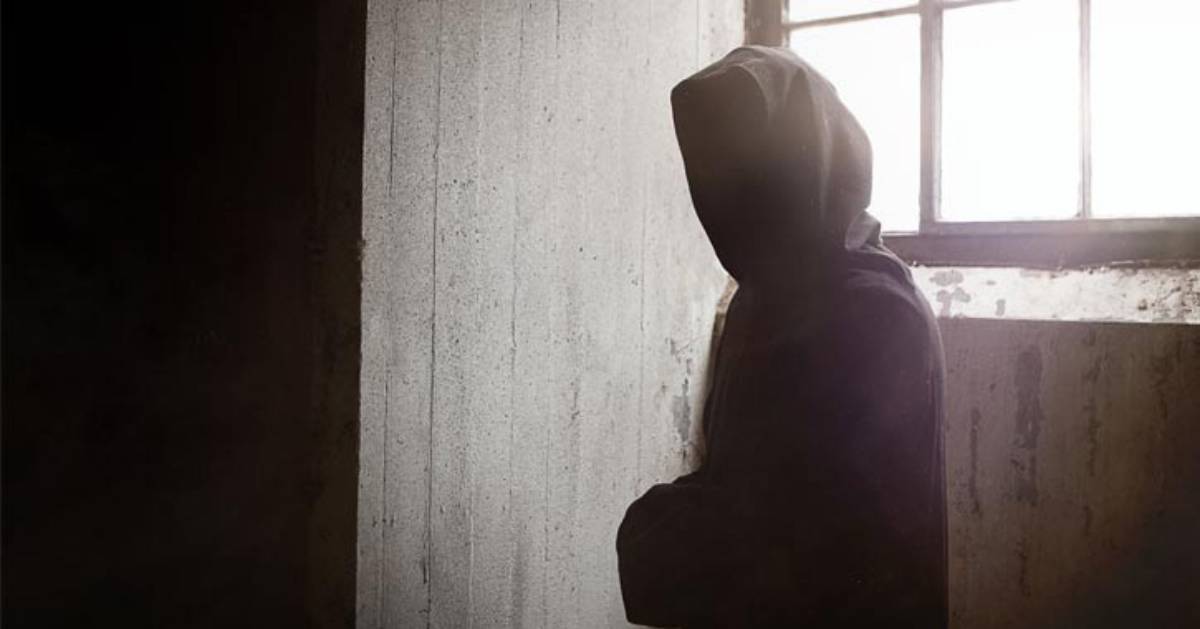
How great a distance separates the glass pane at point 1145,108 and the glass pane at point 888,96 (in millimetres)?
481

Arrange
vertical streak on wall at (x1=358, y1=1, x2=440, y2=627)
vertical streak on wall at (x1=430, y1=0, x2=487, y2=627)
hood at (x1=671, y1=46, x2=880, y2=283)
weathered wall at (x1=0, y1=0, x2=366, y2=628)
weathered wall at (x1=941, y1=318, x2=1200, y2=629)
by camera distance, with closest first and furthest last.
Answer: hood at (x1=671, y1=46, x2=880, y2=283) < weathered wall at (x1=0, y1=0, x2=366, y2=628) < vertical streak on wall at (x1=358, y1=1, x2=440, y2=627) < vertical streak on wall at (x1=430, y1=0, x2=487, y2=627) < weathered wall at (x1=941, y1=318, x2=1200, y2=629)

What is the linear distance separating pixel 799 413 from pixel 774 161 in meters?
0.36

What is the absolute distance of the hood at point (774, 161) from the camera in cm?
135

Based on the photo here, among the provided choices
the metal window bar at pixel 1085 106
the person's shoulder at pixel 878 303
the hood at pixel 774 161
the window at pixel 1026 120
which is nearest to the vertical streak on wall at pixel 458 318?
the hood at pixel 774 161

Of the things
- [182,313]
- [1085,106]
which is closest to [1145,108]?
[1085,106]

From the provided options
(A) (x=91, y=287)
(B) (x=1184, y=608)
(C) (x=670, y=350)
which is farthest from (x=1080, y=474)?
(A) (x=91, y=287)

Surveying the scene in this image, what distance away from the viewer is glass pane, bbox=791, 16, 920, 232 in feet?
9.30

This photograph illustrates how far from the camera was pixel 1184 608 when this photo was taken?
7.38ft

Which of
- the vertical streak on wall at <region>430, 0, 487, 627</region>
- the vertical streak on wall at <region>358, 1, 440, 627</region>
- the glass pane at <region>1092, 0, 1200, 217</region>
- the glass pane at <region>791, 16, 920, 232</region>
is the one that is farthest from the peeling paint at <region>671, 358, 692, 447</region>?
the glass pane at <region>1092, 0, 1200, 217</region>

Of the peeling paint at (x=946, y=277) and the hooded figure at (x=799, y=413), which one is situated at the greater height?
the peeling paint at (x=946, y=277)

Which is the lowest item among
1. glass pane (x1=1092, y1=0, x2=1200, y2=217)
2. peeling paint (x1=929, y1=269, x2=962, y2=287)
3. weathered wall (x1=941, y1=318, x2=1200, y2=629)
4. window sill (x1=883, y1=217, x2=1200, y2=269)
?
weathered wall (x1=941, y1=318, x2=1200, y2=629)

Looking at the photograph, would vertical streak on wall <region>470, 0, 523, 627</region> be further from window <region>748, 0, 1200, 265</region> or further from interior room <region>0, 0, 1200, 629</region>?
window <region>748, 0, 1200, 265</region>

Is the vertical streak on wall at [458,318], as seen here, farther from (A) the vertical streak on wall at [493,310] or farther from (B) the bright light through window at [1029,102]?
(B) the bright light through window at [1029,102]

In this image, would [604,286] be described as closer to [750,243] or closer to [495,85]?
[495,85]
